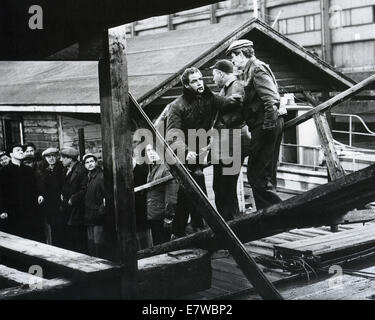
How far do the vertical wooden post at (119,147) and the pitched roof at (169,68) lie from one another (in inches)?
148

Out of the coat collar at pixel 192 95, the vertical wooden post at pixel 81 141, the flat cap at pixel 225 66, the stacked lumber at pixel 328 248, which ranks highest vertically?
the flat cap at pixel 225 66

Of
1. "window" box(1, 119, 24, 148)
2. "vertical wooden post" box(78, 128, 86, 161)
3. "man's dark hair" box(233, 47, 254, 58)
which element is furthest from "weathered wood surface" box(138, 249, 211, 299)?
"window" box(1, 119, 24, 148)

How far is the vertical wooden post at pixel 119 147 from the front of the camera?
14.2 feet

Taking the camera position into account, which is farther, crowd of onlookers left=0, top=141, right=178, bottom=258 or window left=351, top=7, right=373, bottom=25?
window left=351, top=7, right=373, bottom=25

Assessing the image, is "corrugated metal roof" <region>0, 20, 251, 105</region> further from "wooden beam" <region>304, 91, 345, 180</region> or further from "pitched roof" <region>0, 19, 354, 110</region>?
"wooden beam" <region>304, 91, 345, 180</region>

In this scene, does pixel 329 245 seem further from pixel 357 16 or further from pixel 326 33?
pixel 326 33

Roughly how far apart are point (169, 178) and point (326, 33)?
10.5 meters

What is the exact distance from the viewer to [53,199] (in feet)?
27.4

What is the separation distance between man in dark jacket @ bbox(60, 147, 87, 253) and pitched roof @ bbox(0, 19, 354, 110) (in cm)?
103

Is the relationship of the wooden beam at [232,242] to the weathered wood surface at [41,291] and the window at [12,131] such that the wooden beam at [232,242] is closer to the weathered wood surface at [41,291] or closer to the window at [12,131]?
the weathered wood surface at [41,291]

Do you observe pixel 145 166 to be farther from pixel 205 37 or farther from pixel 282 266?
pixel 205 37

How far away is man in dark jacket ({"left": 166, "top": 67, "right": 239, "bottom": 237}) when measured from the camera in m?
5.96

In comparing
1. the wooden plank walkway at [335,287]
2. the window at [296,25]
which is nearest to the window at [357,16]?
the window at [296,25]

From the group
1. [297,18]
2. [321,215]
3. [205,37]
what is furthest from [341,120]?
[321,215]
